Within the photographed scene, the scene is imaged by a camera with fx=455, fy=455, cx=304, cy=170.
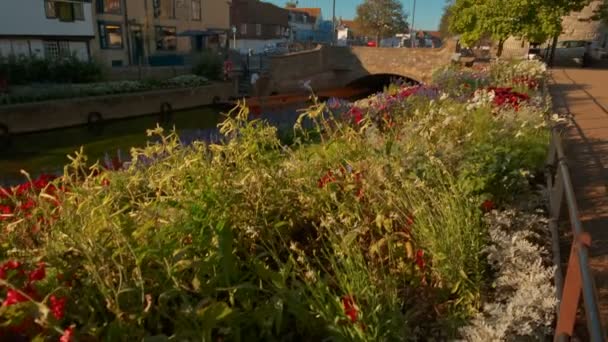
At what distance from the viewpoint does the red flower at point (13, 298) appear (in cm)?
150

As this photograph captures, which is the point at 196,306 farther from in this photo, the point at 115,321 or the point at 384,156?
the point at 384,156

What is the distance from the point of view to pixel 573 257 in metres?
1.70

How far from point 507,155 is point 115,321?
311cm

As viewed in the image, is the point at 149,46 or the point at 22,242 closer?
the point at 22,242

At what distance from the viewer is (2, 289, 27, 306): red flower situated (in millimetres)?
1498

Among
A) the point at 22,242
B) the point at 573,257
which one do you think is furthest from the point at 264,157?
the point at 573,257

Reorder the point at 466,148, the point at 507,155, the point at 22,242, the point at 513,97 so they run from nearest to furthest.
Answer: the point at 22,242 → the point at 507,155 → the point at 466,148 → the point at 513,97

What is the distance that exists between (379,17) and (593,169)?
70579 millimetres

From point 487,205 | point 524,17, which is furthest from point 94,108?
point 524,17

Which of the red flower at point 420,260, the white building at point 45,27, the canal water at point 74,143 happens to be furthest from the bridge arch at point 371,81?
the red flower at point 420,260

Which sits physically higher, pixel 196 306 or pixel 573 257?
pixel 573 257

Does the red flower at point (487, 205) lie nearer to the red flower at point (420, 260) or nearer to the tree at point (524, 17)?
the red flower at point (420, 260)

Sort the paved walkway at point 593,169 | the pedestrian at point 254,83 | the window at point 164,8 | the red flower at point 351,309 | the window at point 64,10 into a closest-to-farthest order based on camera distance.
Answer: the red flower at point 351,309
the paved walkway at point 593,169
the window at point 64,10
the pedestrian at point 254,83
the window at point 164,8

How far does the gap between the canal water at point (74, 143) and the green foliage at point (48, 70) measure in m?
3.99
